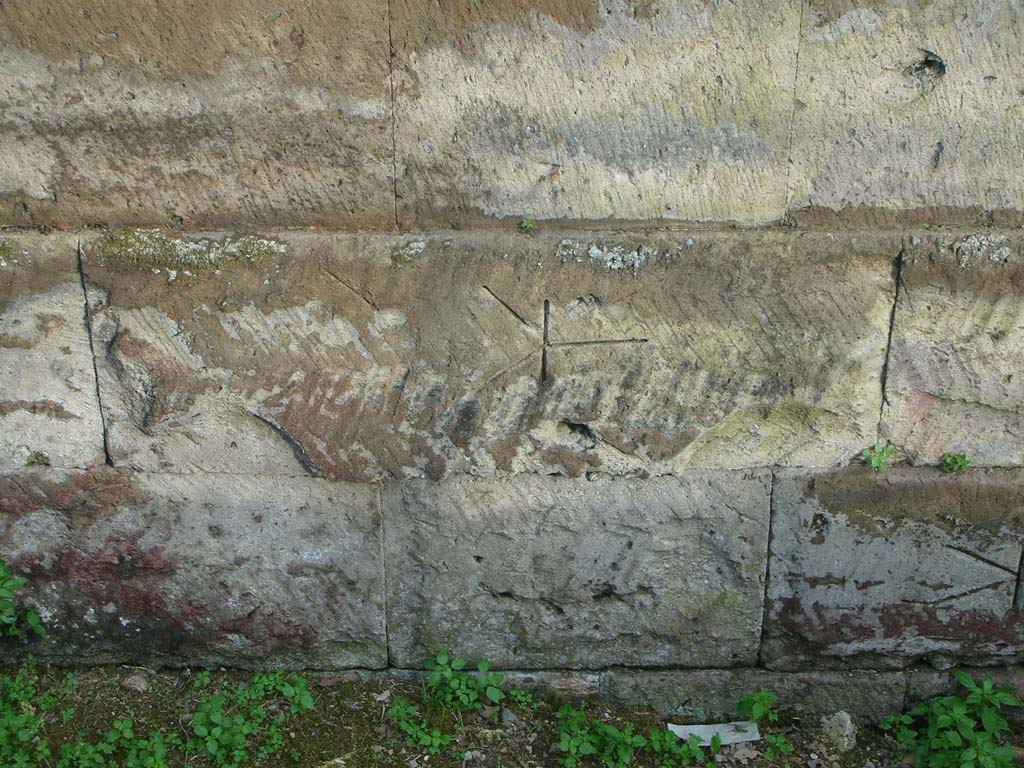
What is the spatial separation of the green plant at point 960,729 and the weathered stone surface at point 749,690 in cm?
8

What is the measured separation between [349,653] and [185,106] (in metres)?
1.64

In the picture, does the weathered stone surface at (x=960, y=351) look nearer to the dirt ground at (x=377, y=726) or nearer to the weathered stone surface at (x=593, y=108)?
the weathered stone surface at (x=593, y=108)

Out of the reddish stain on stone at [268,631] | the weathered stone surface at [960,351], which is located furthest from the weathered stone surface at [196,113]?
the weathered stone surface at [960,351]

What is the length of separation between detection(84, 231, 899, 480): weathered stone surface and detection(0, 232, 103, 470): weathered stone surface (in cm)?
6

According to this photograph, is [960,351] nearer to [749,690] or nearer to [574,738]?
[749,690]

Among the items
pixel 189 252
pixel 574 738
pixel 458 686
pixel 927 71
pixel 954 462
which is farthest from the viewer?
pixel 458 686

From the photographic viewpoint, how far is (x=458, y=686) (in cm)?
274

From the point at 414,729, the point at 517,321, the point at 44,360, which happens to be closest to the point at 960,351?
the point at 517,321

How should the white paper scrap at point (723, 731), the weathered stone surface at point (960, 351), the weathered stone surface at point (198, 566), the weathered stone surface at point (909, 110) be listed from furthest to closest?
the white paper scrap at point (723, 731), the weathered stone surface at point (198, 566), the weathered stone surface at point (960, 351), the weathered stone surface at point (909, 110)

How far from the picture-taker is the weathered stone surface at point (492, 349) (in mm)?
2357

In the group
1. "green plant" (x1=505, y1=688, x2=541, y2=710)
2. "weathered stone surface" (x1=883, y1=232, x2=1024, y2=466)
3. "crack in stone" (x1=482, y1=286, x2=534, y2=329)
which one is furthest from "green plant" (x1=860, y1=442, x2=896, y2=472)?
"green plant" (x1=505, y1=688, x2=541, y2=710)

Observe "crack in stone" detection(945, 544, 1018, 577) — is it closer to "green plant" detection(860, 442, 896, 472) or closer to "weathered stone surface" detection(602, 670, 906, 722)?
"green plant" detection(860, 442, 896, 472)

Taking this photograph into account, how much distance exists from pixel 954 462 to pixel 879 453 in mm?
207

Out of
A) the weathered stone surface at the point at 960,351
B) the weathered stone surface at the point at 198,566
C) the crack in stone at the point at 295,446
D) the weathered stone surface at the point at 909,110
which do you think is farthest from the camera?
the weathered stone surface at the point at 198,566
